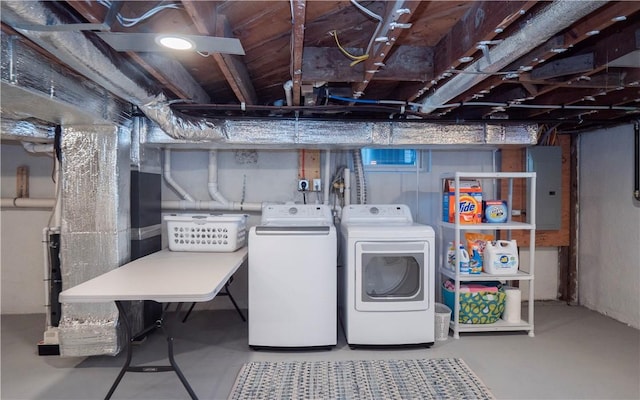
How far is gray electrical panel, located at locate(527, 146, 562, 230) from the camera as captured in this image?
3.88 metres


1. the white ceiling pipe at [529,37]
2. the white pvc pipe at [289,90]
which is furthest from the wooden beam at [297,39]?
the white ceiling pipe at [529,37]

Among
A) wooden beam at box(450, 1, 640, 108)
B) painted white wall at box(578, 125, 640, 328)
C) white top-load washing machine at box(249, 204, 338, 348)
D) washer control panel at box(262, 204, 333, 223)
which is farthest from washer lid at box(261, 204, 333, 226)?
painted white wall at box(578, 125, 640, 328)

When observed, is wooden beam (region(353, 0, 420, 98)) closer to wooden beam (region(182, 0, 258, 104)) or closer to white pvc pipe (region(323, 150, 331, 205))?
wooden beam (region(182, 0, 258, 104))

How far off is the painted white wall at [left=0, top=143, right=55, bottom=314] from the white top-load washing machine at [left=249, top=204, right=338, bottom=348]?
2590 mm

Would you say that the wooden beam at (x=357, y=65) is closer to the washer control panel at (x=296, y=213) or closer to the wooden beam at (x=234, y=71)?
the wooden beam at (x=234, y=71)

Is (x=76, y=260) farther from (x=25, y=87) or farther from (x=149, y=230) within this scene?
(x=25, y=87)

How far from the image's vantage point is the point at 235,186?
3877 millimetres

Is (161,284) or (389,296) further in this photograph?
(389,296)

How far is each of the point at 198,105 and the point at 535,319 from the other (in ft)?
12.2

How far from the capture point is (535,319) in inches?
141

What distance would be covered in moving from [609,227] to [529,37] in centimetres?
303

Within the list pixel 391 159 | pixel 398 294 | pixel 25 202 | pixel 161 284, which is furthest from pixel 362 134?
pixel 25 202

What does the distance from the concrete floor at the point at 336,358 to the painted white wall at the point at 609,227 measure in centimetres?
30

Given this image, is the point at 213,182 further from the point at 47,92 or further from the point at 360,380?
the point at 360,380
